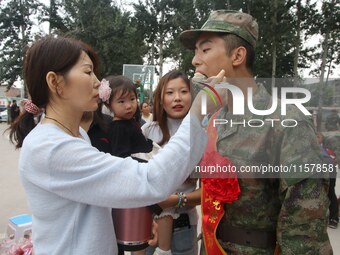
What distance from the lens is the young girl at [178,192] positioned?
1.96 meters

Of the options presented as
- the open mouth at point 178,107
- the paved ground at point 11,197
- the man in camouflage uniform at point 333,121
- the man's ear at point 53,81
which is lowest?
the paved ground at point 11,197

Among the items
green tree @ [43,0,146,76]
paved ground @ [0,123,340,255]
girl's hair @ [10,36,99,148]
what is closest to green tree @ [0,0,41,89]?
green tree @ [43,0,146,76]

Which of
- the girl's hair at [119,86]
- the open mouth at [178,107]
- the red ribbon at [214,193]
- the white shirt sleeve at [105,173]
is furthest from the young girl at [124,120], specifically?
the white shirt sleeve at [105,173]

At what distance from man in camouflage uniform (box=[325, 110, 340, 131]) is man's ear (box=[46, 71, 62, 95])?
2350 mm

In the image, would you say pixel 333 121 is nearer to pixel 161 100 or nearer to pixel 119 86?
pixel 161 100

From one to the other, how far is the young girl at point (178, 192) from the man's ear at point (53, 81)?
97 cm

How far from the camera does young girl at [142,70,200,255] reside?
196cm

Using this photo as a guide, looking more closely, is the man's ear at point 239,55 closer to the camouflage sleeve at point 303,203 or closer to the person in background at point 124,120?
the camouflage sleeve at point 303,203

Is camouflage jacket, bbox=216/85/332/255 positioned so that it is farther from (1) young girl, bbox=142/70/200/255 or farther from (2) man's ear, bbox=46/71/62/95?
(2) man's ear, bbox=46/71/62/95

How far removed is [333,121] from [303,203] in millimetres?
1987

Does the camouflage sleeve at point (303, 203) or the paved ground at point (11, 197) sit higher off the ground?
the camouflage sleeve at point (303, 203)

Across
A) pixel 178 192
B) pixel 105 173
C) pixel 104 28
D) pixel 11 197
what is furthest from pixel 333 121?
pixel 104 28

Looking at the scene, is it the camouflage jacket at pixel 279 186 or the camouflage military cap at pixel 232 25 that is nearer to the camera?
the camouflage jacket at pixel 279 186

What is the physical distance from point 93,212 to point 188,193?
95cm
